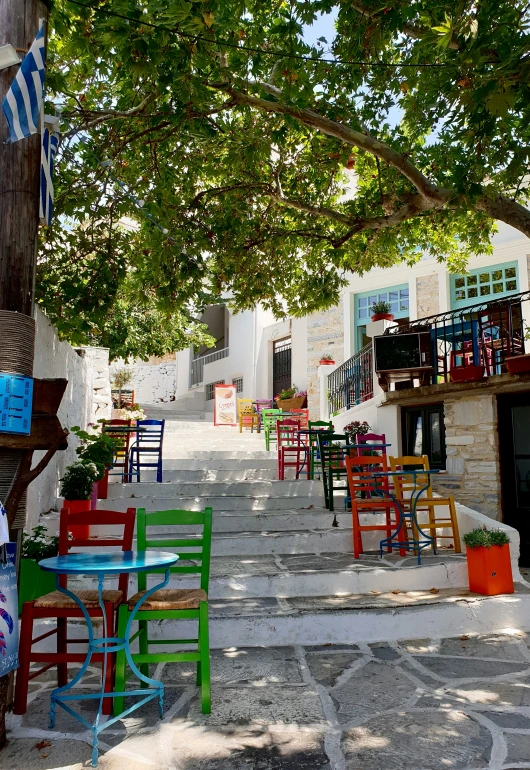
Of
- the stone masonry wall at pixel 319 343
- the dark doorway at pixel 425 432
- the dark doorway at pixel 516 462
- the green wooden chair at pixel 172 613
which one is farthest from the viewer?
the stone masonry wall at pixel 319 343

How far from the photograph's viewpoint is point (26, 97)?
9.97ft

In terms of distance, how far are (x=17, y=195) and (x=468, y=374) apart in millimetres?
6405

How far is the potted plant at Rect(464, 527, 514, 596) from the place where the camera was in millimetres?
5160

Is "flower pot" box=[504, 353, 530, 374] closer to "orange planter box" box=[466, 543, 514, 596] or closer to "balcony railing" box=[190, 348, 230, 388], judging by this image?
"orange planter box" box=[466, 543, 514, 596]

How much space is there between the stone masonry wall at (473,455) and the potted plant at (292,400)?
26.2 feet

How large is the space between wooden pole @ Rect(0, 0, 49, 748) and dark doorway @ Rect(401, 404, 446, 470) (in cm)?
680

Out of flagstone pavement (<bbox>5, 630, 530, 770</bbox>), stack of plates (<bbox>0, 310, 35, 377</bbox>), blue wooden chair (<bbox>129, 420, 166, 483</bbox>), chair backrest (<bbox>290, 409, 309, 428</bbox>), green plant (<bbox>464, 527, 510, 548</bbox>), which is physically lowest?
flagstone pavement (<bbox>5, 630, 530, 770</bbox>)

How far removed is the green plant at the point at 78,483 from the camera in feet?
20.3

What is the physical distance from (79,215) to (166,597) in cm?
433

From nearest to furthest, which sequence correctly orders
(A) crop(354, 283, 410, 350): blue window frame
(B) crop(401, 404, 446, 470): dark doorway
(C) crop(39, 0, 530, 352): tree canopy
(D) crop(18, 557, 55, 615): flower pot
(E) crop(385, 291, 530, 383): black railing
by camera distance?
1. (D) crop(18, 557, 55, 615): flower pot
2. (C) crop(39, 0, 530, 352): tree canopy
3. (E) crop(385, 291, 530, 383): black railing
4. (B) crop(401, 404, 446, 470): dark doorway
5. (A) crop(354, 283, 410, 350): blue window frame

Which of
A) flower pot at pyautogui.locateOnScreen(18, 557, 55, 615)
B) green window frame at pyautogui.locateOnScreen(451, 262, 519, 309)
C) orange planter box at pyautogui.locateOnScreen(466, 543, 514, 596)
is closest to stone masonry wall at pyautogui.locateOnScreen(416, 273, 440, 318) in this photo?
green window frame at pyautogui.locateOnScreen(451, 262, 519, 309)

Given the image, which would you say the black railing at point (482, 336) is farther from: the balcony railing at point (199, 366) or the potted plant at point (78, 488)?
the balcony railing at point (199, 366)

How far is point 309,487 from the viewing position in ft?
28.4

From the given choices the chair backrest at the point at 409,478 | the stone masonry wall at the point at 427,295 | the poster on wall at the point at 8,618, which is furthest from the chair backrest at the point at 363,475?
the stone masonry wall at the point at 427,295
